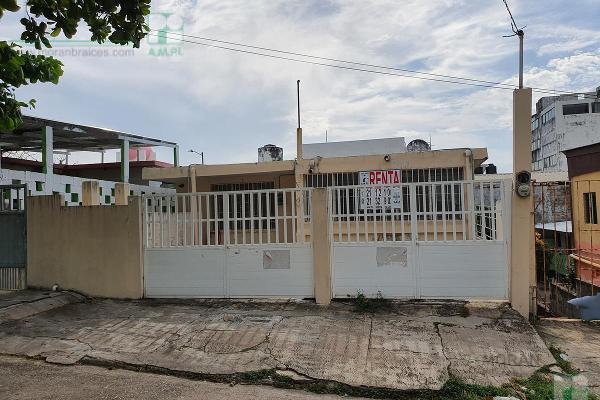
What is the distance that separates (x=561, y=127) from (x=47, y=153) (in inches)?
1368

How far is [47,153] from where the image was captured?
31.4 feet

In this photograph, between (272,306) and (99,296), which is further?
(99,296)

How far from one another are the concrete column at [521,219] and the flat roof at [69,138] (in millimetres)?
9891

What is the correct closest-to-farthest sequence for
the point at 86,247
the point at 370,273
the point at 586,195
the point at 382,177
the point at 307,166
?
1. the point at 370,273
2. the point at 86,247
3. the point at 586,195
4. the point at 382,177
5. the point at 307,166

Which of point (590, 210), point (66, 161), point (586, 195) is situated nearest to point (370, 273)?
point (590, 210)

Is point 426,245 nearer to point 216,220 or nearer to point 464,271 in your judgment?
point 464,271

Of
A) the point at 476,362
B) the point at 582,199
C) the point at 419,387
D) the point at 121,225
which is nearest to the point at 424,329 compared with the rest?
the point at 476,362

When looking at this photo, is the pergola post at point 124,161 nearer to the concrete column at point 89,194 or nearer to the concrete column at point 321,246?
the concrete column at point 89,194

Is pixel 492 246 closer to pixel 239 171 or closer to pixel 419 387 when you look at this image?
pixel 419 387

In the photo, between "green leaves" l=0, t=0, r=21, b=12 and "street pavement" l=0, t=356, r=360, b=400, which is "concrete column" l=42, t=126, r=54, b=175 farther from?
"green leaves" l=0, t=0, r=21, b=12

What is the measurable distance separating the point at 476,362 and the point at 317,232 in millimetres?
2760

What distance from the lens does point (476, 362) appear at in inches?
167

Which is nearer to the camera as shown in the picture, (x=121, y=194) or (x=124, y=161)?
(x=121, y=194)

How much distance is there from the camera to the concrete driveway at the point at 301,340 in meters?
4.11
